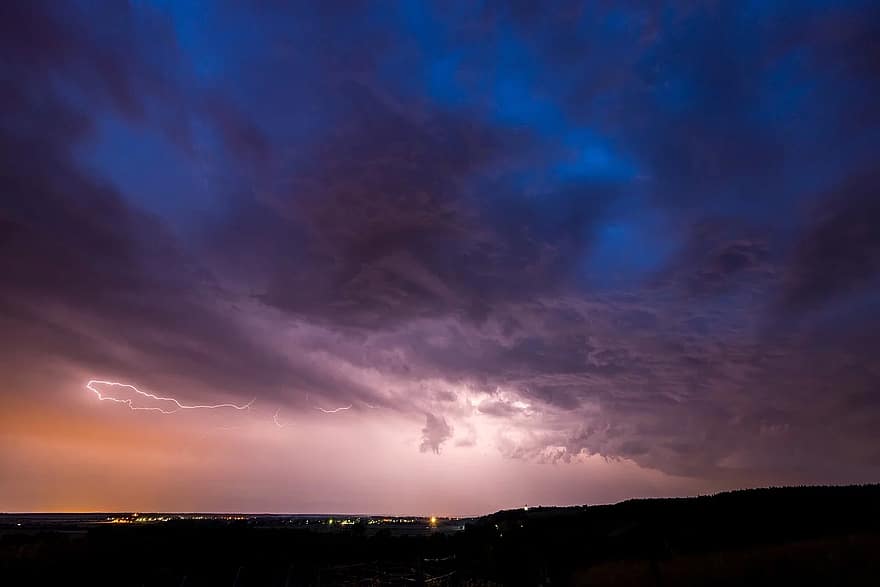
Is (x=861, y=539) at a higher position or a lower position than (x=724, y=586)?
higher

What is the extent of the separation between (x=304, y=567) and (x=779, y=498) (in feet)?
166

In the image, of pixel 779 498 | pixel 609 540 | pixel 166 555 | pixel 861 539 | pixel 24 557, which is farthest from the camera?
pixel 779 498

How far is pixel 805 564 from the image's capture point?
21000 millimetres

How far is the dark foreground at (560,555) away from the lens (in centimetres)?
2239

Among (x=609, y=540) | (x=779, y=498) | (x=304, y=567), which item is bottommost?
(x=304, y=567)

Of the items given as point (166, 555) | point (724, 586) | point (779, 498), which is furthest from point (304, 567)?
point (779, 498)

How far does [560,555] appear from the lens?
45.5 meters

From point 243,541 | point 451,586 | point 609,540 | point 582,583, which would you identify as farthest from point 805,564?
point 243,541

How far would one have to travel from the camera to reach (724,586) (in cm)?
2128

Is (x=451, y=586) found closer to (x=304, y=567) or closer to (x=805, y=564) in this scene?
(x=805, y=564)

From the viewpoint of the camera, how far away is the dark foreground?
22.4 metres

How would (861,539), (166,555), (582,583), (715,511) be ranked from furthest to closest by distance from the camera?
(715,511)
(166,555)
(582,583)
(861,539)

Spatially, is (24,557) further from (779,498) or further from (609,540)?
(779,498)

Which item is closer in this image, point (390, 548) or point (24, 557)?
point (24, 557)
